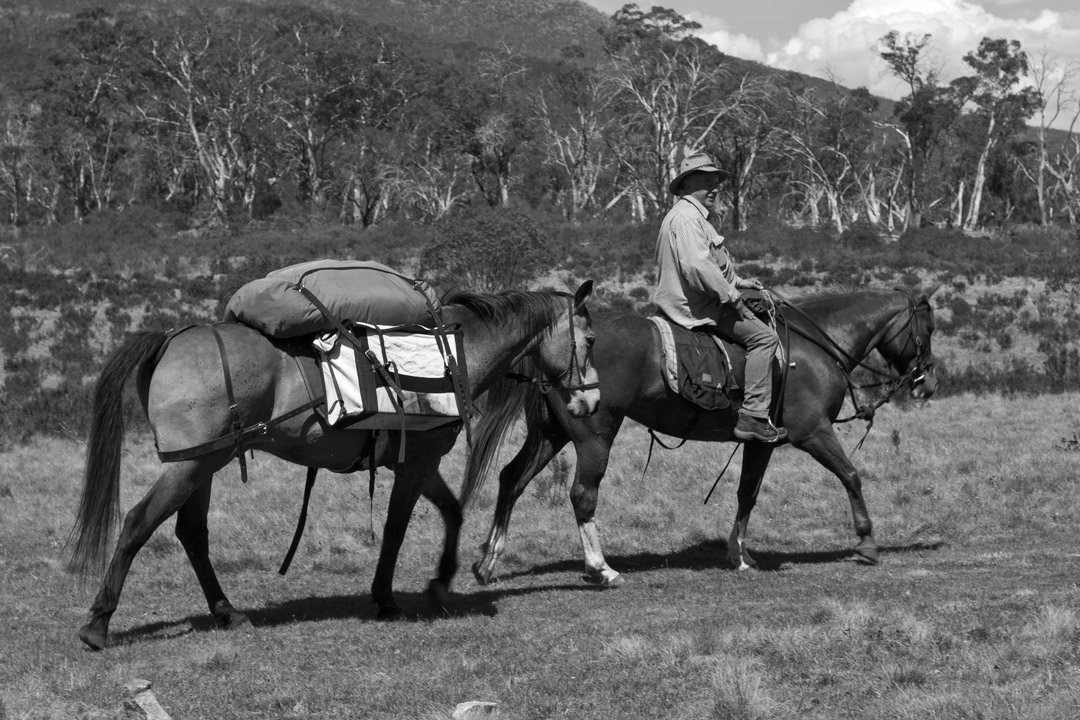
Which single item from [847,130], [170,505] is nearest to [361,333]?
[170,505]

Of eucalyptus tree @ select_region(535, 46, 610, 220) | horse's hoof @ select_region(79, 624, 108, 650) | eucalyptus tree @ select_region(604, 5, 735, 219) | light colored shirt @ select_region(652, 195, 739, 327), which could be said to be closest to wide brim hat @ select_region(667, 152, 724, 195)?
light colored shirt @ select_region(652, 195, 739, 327)

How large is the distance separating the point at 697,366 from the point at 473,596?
2.24m

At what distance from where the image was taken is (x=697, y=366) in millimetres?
8516

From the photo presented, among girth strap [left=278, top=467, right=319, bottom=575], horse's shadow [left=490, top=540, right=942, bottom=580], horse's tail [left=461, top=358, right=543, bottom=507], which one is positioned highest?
horse's tail [left=461, top=358, right=543, bottom=507]

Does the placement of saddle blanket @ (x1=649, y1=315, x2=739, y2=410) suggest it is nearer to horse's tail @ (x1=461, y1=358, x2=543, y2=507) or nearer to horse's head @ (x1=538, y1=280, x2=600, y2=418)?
horse's tail @ (x1=461, y1=358, x2=543, y2=507)

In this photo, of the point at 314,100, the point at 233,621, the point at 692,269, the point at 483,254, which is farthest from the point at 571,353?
the point at 314,100

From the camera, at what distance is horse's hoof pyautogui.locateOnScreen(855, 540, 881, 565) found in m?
8.91

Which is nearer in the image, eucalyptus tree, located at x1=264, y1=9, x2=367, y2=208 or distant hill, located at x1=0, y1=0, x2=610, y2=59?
eucalyptus tree, located at x1=264, y1=9, x2=367, y2=208

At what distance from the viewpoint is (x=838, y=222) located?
4375 cm

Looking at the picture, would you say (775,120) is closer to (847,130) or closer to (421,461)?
(847,130)

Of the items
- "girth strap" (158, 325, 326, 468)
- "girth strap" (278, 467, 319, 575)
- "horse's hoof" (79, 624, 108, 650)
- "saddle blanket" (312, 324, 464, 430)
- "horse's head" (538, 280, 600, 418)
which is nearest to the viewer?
"girth strap" (158, 325, 326, 468)

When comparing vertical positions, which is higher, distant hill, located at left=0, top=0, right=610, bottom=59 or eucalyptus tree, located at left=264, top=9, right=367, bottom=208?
distant hill, located at left=0, top=0, right=610, bottom=59

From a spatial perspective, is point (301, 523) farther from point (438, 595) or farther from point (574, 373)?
point (574, 373)

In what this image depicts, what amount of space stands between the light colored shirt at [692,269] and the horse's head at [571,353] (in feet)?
3.57
